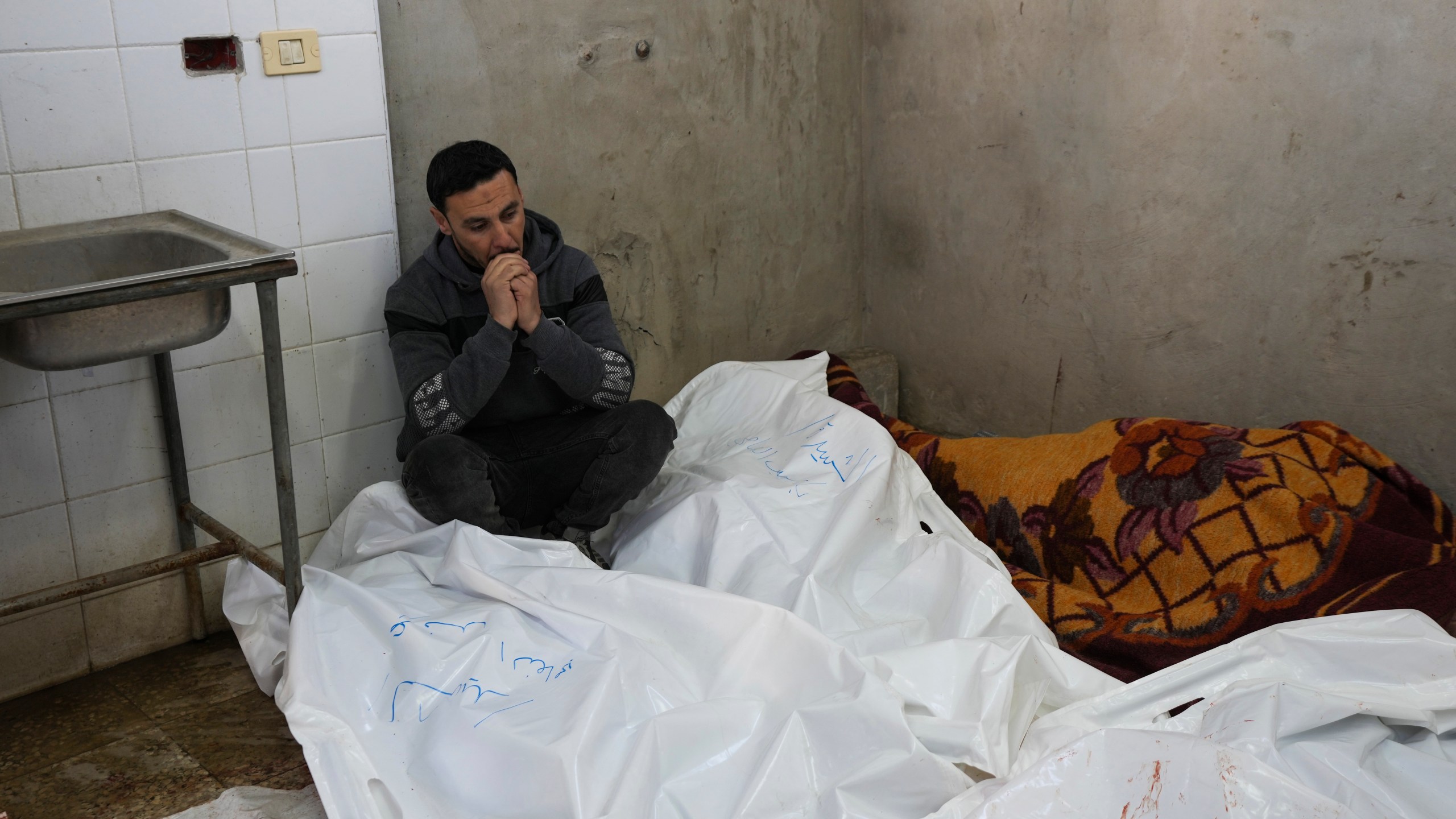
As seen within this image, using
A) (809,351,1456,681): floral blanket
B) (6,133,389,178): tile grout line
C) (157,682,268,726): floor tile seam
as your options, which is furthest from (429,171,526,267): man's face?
(809,351,1456,681): floral blanket

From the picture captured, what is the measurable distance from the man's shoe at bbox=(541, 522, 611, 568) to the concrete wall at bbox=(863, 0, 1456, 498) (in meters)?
1.32

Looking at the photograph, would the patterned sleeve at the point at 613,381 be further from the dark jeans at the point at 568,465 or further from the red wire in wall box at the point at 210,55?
the red wire in wall box at the point at 210,55

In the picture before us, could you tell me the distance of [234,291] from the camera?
2.17 m

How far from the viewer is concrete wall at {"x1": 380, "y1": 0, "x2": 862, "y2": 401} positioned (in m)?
2.47

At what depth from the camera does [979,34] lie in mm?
2924

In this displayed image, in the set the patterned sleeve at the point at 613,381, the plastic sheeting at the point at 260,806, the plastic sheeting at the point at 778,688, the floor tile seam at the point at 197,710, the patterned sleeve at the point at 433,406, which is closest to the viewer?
the plastic sheeting at the point at 778,688

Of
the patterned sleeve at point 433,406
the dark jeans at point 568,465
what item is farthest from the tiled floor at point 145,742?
the patterned sleeve at point 433,406

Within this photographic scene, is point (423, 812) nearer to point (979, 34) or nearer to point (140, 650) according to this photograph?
point (140, 650)

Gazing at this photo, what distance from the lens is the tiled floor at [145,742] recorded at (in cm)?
183

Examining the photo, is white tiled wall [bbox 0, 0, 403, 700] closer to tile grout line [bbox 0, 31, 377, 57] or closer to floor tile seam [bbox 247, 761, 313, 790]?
tile grout line [bbox 0, 31, 377, 57]

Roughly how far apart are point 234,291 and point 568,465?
736 millimetres

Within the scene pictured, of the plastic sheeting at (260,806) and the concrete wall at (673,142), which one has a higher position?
the concrete wall at (673,142)

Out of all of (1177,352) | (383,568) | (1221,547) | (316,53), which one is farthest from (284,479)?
(1177,352)

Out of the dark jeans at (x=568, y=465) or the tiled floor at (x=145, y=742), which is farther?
the dark jeans at (x=568, y=465)
